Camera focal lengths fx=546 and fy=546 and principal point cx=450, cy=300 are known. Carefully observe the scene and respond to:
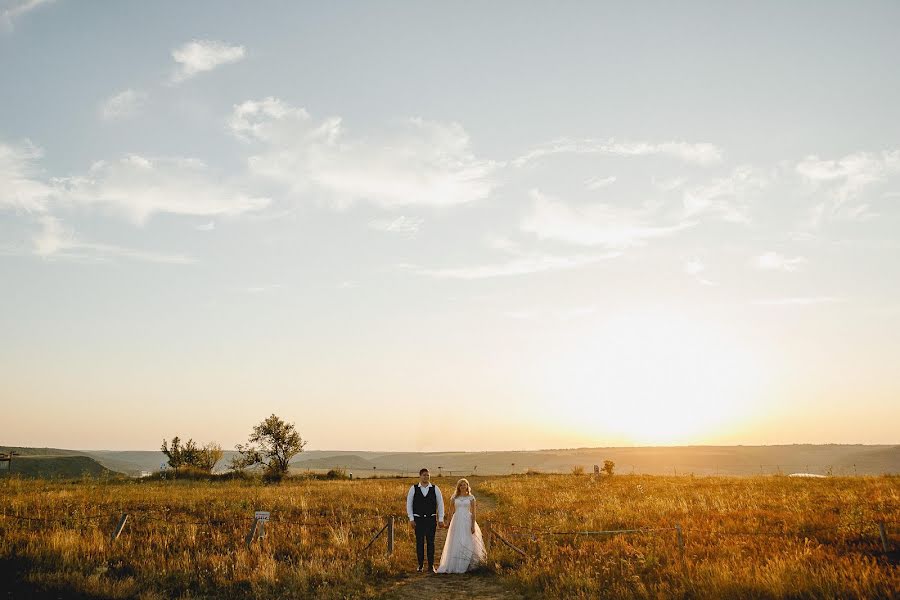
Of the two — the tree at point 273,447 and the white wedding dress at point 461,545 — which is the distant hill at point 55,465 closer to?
the tree at point 273,447

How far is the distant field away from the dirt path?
334 millimetres

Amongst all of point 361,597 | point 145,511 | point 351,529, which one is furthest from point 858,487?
point 145,511

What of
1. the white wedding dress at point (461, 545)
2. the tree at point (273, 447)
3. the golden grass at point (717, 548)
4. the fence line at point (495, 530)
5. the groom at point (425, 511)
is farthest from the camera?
the tree at point (273, 447)

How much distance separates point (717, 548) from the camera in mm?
12461

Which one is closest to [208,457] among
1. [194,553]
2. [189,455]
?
[189,455]

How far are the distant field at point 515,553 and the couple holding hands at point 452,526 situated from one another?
55cm

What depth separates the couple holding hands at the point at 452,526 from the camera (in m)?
13.1

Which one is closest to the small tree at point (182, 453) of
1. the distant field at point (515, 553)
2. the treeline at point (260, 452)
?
the treeline at point (260, 452)

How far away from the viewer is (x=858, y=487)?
2602 centimetres

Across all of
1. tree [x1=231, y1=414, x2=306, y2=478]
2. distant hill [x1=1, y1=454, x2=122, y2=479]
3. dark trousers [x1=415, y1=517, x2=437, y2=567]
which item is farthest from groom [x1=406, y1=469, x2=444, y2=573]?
distant hill [x1=1, y1=454, x2=122, y2=479]

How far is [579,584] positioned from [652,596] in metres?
1.44

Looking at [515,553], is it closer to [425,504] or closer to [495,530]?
[495,530]

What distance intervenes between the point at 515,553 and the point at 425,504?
2733 mm

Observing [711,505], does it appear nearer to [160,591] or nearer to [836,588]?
[836,588]
